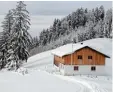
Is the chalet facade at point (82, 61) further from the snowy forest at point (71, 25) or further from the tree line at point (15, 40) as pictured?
the snowy forest at point (71, 25)

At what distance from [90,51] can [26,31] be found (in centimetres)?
1366

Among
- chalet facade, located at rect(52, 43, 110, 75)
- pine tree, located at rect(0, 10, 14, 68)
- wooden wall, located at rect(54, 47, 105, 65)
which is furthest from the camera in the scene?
pine tree, located at rect(0, 10, 14, 68)

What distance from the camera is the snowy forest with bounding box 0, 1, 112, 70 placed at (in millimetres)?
58000

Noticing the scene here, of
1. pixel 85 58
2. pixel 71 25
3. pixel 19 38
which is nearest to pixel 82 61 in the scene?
pixel 85 58

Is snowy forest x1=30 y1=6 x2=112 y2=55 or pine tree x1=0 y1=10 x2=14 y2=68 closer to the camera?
pine tree x1=0 y1=10 x2=14 y2=68

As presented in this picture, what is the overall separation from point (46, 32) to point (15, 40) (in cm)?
11351

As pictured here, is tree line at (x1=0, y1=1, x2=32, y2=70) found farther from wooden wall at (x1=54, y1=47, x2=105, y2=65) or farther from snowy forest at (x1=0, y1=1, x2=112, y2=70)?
wooden wall at (x1=54, y1=47, x2=105, y2=65)

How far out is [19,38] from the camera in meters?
57.8

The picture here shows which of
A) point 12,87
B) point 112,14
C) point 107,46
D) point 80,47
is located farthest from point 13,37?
point 112,14

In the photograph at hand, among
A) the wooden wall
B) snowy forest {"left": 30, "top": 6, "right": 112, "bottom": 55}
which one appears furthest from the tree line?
snowy forest {"left": 30, "top": 6, "right": 112, "bottom": 55}

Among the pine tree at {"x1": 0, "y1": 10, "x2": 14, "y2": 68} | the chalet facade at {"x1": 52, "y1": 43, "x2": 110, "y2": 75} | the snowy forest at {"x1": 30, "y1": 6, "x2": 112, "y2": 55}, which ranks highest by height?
the snowy forest at {"x1": 30, "y1": 6, "x2": 112, "y2": 55}

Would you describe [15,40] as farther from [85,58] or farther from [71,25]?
[71,25]

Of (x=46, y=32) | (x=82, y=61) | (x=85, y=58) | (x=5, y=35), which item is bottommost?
(x=82, y=61)

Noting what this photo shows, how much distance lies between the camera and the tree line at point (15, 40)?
57500 millimetres
